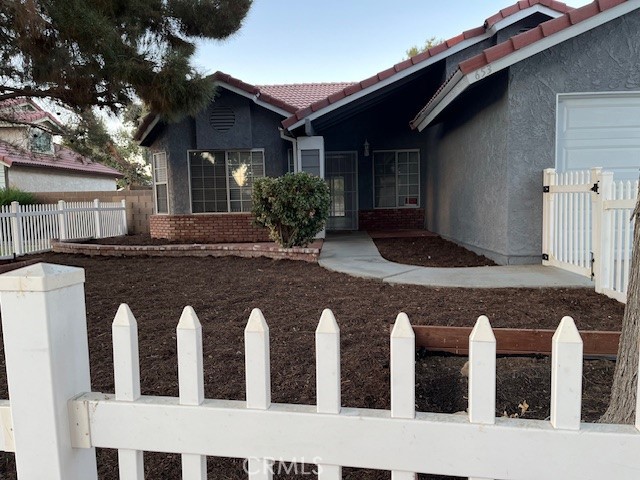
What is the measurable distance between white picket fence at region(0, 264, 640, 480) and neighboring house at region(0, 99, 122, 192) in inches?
368

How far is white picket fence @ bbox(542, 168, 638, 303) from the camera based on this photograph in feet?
15.6

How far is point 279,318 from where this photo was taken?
4500mm

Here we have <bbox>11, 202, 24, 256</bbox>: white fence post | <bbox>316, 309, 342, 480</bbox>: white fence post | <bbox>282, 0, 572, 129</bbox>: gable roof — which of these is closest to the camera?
<bbox>316, 309, 342, 480</bbox>: white fence post

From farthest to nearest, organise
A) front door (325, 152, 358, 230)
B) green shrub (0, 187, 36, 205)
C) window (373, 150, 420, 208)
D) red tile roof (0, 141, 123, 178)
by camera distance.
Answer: red tile roof (0, 141, 123, 178), green shrub (0, 187, 36, 205), front door (325, 152, 358, 230), window (373, 150, 420, 208)

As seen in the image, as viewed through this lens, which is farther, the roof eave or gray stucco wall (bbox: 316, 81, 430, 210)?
gray stucco wall (bbox: 316, 81, 430, 210)

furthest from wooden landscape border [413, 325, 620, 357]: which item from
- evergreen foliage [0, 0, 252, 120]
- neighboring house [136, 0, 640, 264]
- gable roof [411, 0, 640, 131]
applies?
evergreen foliage [0, 0, 252, 120]

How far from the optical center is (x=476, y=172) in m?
8.12

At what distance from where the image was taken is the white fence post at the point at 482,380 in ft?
3.85

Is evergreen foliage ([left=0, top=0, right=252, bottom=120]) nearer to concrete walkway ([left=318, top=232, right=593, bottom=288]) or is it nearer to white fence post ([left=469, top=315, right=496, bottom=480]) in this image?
concrete walkway ([left=318, top=232, right=593, bottom=288])

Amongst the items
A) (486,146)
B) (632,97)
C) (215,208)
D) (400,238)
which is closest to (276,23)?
(215,208)

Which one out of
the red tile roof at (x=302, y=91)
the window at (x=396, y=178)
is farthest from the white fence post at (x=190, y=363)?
the red tile roof at (x=302, y=91)

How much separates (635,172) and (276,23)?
12.2 meters

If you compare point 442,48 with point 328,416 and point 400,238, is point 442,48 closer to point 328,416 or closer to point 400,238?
point 400,238

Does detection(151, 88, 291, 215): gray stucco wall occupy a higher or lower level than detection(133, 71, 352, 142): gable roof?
lower
